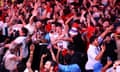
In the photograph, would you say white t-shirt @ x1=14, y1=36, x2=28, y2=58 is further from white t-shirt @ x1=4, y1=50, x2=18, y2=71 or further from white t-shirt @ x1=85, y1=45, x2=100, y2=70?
white t-shirt @ x1=85, y1=45, x2=100, y2=70

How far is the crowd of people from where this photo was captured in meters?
3.83

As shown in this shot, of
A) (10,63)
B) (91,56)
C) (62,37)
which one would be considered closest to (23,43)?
(10,63)

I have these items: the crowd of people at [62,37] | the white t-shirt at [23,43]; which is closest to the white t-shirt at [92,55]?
the crowd of people at [62,37]

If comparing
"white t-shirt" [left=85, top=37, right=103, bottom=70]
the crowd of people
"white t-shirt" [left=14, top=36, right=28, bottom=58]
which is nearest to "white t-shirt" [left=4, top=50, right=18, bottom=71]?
the crowd of people

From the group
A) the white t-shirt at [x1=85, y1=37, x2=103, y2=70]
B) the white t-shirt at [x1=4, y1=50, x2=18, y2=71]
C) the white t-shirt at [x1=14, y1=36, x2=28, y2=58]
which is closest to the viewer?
the white t-shirt at [x1=85, y1=37, x2=103, y2=70]

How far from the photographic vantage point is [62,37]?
4305 millimetres

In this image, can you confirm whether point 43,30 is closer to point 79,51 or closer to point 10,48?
point 10,48

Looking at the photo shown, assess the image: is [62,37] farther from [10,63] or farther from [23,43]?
[10,63]

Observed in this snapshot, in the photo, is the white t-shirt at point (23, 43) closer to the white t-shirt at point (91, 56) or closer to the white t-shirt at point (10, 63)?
the white t-shirt at point (10, 63)

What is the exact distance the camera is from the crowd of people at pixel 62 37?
383 cm

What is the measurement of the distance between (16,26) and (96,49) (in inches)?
59.9

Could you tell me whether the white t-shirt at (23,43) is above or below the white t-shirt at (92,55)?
below

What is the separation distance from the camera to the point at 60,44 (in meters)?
4.21

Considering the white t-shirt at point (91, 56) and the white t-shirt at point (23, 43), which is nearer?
the white t-shirt at point (91, 56)
